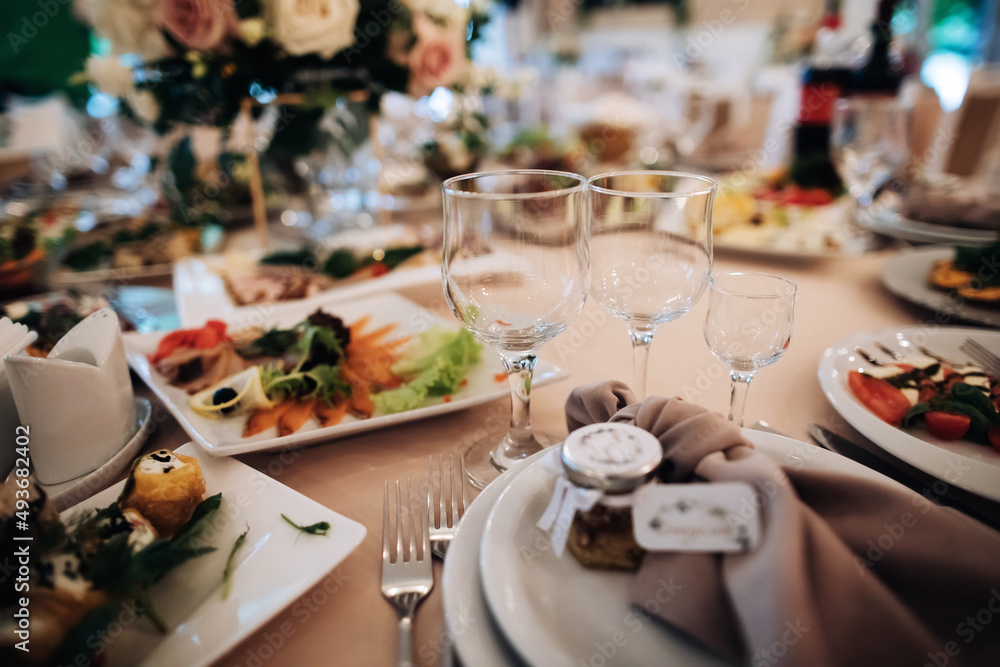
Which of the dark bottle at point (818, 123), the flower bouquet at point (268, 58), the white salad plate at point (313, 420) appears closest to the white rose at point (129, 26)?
the flower bouquet at point (268, 58)

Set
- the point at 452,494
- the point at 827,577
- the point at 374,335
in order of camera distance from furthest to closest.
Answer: the point at 374,335 < the point at 452,494 < the point at 827,577

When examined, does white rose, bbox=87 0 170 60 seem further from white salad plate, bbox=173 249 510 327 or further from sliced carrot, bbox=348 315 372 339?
sliced carrot, bbox=348 315 372 339

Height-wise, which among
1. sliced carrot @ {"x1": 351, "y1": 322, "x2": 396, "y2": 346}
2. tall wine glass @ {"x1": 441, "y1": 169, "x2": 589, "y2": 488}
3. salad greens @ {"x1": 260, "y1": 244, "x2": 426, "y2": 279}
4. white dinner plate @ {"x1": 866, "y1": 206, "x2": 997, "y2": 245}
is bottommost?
sliced carrot @ {"x1": 351, "y1": 322, "x2": 396, "y2": 346}

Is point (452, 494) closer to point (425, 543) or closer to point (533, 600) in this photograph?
point (425, 543)

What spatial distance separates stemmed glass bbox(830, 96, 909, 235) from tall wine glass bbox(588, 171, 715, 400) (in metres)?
1.00

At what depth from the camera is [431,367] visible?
32.7 inches

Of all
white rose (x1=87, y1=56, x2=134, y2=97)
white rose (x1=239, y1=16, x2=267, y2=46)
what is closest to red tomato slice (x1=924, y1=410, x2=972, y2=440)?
white rose (x1=239, y1=16, x2=267, y2=46)

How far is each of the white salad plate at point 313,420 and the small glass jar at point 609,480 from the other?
12.5 inches

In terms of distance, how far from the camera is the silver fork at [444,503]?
573 millimetres

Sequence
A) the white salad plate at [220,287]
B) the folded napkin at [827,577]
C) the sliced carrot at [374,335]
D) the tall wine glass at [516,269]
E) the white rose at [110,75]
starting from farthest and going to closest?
the white rose at [110,75], the white salad plate at [220,287], the sliced carrot at [374,335], the tall wine glass at [516,269], the folded napkin at [827,577]

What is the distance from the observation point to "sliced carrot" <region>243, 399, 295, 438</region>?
2.37 feet

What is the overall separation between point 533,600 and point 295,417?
1.42ft

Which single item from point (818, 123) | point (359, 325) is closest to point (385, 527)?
point (359, 325)

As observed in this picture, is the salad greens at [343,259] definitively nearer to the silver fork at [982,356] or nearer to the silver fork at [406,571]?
the silver fork at [406,571]
